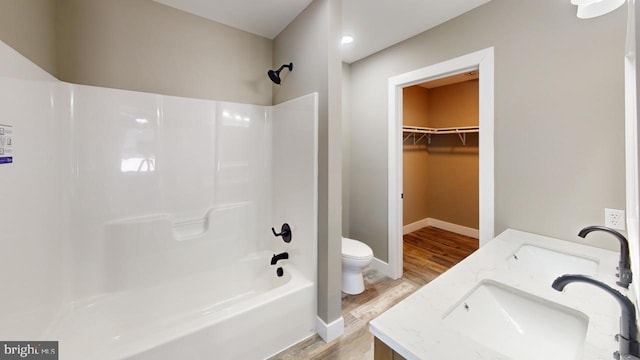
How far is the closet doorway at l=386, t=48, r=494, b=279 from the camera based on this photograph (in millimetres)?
1863

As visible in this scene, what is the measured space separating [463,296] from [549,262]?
91 centimetres

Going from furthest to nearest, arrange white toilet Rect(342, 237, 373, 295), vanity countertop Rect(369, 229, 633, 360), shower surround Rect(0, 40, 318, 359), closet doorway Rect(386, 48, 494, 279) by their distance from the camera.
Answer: white toilet Rect(342, 237, 373, 295)
closet doorway Rect(386, 48, 494, 279)
shower surround Rect(0, 40, 318, 359)
vanity countertop Rect(369, 229, 633, 360)

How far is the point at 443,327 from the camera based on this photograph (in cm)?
77

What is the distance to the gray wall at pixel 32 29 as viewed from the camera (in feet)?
3.49

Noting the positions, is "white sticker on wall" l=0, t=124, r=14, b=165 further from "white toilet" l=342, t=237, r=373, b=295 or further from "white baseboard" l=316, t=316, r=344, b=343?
"white toilet" l=342, t=237, r=373, b=295

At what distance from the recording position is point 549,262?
1.41 m

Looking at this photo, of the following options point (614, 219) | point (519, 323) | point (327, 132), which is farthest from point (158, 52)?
point (614, 219)

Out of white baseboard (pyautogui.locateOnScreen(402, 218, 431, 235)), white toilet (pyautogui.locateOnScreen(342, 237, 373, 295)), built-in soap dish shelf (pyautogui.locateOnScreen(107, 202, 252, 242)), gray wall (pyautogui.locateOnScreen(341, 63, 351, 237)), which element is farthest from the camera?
white baseboard (pyautogui.locateOnScreen(402, 218, 431, 235))

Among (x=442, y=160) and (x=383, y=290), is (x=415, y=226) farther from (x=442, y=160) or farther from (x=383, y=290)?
(x=383, y=290)

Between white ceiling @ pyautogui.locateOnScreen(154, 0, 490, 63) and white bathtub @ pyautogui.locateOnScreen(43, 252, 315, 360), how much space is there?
2.09 meters

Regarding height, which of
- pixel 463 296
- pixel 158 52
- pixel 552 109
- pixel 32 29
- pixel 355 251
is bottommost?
pixel 355 251

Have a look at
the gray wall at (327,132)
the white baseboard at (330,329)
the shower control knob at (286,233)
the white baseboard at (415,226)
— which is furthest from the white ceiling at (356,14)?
the white baseboard at (415,226)

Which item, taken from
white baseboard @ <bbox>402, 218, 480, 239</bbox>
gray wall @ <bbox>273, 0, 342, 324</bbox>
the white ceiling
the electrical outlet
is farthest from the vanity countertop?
white baseboard @ <bbox>402, 218, 480, 239</bbox>

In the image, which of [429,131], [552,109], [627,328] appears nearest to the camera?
[627,328]
